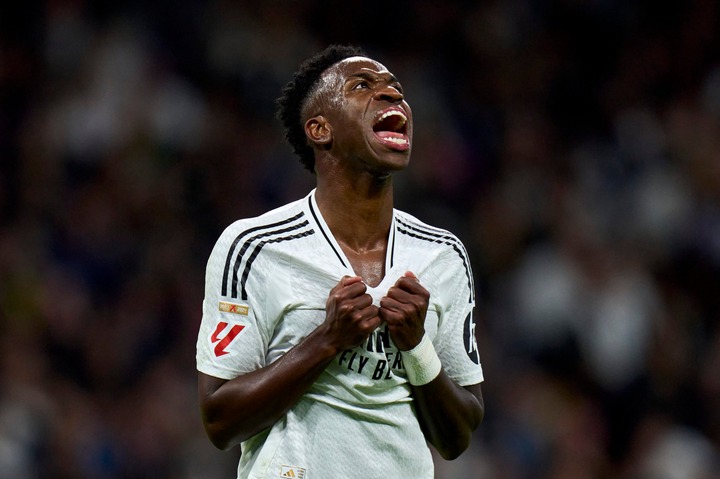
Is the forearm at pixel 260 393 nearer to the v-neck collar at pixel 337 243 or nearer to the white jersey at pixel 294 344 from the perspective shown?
the white jersey at pixel 294 344

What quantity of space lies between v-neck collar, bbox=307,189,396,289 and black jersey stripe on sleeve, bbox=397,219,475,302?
63 mm

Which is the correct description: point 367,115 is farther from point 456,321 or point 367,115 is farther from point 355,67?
point 456,321

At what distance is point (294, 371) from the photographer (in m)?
2.99

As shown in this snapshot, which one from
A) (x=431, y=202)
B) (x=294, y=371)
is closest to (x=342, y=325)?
(x=294, y=371)

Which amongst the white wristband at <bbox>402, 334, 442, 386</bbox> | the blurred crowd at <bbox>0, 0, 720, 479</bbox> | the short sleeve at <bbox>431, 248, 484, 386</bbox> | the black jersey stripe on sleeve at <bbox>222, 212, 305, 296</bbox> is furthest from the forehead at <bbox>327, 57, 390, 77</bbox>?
the blurred crowd at <bbox>0, 0, 720, 479</bbox>

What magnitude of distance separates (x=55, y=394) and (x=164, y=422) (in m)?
0.69

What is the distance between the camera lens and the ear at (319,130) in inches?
133

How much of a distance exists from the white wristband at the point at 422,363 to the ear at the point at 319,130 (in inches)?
26.2

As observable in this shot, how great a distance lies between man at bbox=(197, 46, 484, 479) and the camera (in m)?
3.05

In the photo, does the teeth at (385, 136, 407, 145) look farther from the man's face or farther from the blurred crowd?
the blurred crowd

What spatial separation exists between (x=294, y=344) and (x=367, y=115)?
69 cm

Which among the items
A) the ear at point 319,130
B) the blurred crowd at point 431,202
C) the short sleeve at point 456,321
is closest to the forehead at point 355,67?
Result: the ear at point 319,130

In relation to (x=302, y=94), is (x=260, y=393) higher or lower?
lower

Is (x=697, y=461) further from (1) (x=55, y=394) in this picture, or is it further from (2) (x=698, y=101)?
(1) (x=55, y=394)
